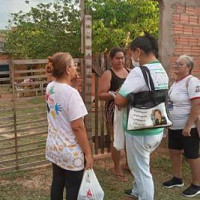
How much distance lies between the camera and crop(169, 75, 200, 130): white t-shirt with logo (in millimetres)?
3662

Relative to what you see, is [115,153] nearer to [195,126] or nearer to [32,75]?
[195,126]

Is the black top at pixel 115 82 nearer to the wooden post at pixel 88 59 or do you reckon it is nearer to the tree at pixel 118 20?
the wooden post at pixel 88 59

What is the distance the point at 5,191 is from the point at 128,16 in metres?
9.11

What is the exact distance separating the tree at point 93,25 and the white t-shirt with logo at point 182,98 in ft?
24.2

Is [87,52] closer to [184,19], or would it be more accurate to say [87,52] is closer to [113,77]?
[113,77]

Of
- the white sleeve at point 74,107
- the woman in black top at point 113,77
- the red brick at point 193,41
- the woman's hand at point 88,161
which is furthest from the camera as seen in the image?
the red brick at point 193,41

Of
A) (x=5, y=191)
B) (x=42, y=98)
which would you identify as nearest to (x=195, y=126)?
(x=42, y=98)

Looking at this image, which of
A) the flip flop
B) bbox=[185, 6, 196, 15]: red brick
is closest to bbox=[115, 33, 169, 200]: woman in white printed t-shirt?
the flip flop

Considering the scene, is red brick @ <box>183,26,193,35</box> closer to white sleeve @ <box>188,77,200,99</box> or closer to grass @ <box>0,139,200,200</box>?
white sleeve @ <box>188,77,200,99</box>

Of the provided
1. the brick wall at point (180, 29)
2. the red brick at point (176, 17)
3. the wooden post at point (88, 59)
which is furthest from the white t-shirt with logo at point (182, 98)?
the red brick at point (176, 17)

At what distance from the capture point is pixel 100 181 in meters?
4.27

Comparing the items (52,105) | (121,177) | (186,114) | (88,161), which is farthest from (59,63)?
(121,177)

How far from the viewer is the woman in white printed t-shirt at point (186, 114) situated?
12.1 ft

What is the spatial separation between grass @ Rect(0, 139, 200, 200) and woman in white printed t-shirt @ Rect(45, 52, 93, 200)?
135 centimetres
